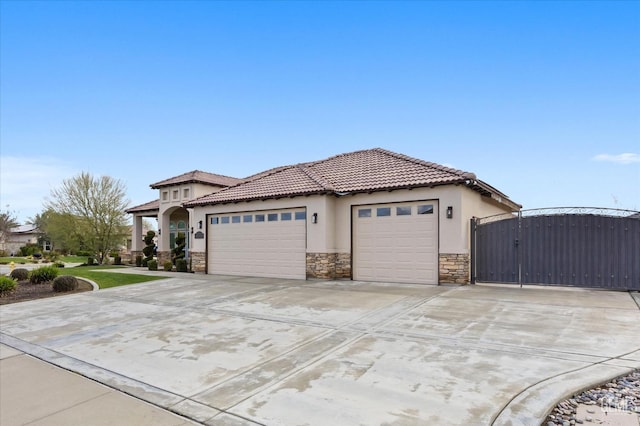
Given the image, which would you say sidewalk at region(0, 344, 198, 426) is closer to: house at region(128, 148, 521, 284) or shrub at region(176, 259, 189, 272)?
house at region(128, 148, 521, 284)

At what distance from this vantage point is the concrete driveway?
3363 millimetres

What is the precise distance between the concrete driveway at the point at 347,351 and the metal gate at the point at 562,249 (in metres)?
1.21

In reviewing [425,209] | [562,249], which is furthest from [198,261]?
[562,249]

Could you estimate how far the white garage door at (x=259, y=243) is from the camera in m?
13.9

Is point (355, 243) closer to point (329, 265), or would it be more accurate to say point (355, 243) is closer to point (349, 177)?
point (329, 265)

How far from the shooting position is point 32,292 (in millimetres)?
11633

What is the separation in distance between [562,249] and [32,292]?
1648 cm

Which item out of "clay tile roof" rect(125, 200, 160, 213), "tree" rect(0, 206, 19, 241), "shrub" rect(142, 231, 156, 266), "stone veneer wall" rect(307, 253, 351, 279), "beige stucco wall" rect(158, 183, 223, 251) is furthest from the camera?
"tree" rect(0, 206, 19, 241)

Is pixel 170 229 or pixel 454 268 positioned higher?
pixel 170 229

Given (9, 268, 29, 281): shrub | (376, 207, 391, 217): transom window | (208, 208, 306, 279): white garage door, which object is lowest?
(9, 268, 29, 281): shrub

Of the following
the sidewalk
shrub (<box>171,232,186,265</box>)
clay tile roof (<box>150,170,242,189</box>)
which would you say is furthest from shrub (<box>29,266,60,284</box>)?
the sidewalk

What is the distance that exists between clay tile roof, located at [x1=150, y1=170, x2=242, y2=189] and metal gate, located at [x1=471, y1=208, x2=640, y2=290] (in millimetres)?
16410

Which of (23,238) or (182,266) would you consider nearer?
(182,266)

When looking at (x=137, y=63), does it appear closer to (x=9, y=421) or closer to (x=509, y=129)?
(x=9, y=421)
